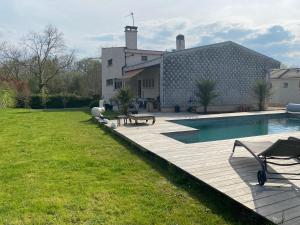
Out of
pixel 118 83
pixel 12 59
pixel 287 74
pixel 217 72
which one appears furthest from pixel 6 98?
pixel 287 74

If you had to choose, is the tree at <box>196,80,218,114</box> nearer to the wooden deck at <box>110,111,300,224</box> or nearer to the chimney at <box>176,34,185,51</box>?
the wooden deck at <box>110,111,300,224</box>

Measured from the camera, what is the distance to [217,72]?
25625 mm

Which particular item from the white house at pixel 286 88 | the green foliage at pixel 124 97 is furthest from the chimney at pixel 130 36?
the white house at pixel 286 88

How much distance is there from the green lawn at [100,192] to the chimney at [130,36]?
26985mm

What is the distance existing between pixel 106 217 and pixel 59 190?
1709 mm

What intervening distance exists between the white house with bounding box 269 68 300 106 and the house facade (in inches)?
403

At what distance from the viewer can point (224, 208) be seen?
514 centimetres

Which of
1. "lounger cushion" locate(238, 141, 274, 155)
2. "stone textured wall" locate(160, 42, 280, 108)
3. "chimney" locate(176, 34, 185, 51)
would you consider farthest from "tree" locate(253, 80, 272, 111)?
"lounger cushion" locate(238, 141, 274, 155)

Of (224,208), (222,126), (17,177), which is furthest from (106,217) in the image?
(222,126)

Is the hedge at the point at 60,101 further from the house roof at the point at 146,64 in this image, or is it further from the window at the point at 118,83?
the house roof at the point at 146,64

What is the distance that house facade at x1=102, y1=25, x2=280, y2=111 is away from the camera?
931 inches

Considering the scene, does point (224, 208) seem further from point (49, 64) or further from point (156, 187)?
point (49, 64)

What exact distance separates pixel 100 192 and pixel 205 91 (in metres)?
18.3

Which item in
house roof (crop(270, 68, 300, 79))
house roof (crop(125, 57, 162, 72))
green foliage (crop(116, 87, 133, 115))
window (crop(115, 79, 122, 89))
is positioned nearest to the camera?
green foliage (crop(116, 87, 133, 115))
